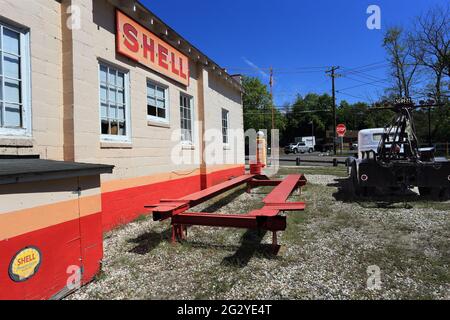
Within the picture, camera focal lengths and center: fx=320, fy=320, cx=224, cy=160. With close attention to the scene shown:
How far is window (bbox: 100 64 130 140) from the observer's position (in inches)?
243

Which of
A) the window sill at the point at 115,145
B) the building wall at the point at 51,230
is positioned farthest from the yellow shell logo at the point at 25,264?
the window sill at the point at 115,145

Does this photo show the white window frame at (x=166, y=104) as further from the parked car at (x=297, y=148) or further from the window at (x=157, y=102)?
the parked car at (x=297, y=148)

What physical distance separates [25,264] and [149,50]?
5835 mm

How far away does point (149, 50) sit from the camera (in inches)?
296

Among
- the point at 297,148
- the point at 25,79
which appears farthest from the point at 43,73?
the point at 297,148

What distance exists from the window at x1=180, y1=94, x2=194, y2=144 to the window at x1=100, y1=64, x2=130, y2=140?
278 centimetres

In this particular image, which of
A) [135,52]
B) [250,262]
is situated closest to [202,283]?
[250,262]

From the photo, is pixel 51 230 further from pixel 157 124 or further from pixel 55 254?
pixel 157 124

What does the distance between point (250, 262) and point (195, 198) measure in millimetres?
1849

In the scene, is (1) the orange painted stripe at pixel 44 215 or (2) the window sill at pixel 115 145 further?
(2) the window sill at pixel 115 145

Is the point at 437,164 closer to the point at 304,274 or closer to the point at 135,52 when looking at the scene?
the point at 304,274

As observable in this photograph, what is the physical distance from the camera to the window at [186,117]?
9.55 meters

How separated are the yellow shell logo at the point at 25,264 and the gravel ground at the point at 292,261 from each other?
62 centimetres

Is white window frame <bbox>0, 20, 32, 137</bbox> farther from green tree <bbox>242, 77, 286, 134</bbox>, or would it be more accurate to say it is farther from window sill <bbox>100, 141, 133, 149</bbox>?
green tree <bbox>242, 77, 286, 134</bbox>
